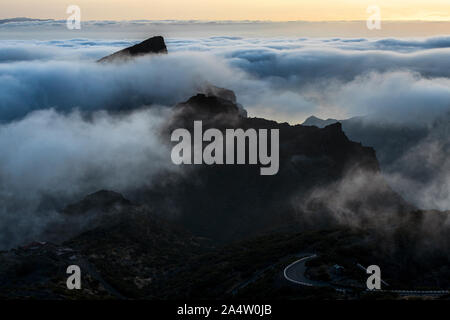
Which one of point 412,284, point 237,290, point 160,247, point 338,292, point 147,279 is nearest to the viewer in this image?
point 338,292

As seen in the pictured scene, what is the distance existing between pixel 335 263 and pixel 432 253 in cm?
1977

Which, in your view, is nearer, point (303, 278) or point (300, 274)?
point (303, 278)

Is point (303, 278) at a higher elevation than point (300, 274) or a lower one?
higher

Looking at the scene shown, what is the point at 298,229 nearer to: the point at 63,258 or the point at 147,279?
the point at 147,279

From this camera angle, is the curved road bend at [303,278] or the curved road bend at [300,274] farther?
the curved road bend at [300,274]

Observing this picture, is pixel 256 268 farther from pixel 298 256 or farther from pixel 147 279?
pixel 147 279

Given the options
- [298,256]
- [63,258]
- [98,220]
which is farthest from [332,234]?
[98,220]

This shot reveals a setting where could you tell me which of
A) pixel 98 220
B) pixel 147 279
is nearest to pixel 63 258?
pixel 147 279

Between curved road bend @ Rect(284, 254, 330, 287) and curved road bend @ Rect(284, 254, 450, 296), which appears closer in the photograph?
curved road bend @ Rect(284, 254, 450, 296)

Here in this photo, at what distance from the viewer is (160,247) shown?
182875 mm

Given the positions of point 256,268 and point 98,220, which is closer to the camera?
point 256,268
